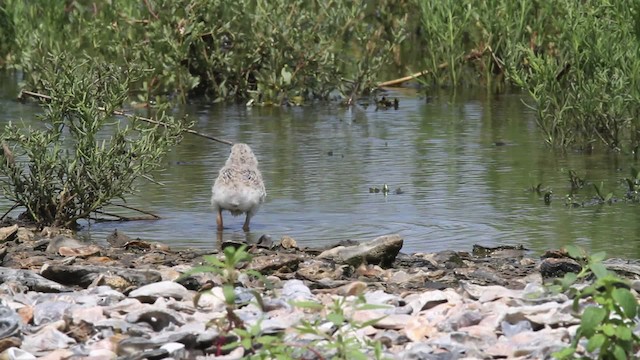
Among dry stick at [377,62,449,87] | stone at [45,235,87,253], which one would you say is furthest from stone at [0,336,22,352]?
dry stick at [377,62,449,87]

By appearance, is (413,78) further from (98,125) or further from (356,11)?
(98,125)

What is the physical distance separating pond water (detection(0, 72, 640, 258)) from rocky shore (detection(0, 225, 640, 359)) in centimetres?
110

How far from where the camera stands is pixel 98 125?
8.90 metres

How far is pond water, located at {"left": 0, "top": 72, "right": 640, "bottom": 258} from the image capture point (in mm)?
9016

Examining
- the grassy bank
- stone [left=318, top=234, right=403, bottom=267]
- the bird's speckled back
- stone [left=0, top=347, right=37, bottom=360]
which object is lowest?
stone [left=318, top=234, right=403, bottom=267]

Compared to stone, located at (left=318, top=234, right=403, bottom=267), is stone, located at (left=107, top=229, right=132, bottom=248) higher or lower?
lower

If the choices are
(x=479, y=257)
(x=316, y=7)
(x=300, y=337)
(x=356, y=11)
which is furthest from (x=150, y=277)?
(x=316, y=7)

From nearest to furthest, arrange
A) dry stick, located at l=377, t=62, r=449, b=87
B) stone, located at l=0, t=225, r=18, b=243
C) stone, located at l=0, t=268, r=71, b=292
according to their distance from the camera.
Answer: stone, located at l=0, t=268, r=71, b=292 → stone, located at l=0, t=225, r=18, b=243 → dry stick, located at l=377, t=62, r=449, b=87

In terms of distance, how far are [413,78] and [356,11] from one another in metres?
1.23

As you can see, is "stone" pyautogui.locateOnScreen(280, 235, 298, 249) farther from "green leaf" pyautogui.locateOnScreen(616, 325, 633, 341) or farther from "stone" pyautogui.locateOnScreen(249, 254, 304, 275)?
"green leaf" pyautogui.locateOnScreen(616, 325, 633, 341)

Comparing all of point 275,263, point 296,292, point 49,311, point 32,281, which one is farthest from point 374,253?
point 49,311

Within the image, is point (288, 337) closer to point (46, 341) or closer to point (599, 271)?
point (46, 341)

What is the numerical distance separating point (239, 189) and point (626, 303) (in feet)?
15.0

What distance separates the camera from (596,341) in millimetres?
4645
